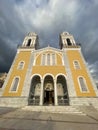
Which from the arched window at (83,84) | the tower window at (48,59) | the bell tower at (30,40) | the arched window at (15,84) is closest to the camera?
the arched window at (83,84)

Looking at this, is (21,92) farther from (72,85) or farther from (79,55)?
(79,55)

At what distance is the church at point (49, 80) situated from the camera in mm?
14711

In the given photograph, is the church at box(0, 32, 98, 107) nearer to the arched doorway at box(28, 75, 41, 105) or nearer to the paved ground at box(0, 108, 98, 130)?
the arched doorway at box(28, 75, 41, 105)

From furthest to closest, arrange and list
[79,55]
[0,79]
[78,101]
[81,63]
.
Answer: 1. [0,79]
2. [79,55]
3. [81,63]
4. [78,101]

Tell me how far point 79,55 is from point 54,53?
5363mm

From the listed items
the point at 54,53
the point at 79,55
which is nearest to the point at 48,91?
the point at 54,53

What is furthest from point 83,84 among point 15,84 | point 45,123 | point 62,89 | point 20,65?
point 45,123

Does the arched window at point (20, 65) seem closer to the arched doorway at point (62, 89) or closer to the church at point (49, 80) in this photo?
the church at point (49, 80)

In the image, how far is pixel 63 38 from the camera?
80.9 feet

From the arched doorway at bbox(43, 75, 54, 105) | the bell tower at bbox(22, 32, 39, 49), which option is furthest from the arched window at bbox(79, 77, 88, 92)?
the bell tower at bbox(22, 32, 39, 49)

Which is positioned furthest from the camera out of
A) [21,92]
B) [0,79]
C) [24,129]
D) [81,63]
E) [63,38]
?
A: [0,79]

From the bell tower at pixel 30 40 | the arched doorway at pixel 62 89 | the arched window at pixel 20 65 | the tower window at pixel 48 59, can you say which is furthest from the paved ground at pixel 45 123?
the bell tower at pixel 30 40

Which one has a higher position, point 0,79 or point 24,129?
point 0,79

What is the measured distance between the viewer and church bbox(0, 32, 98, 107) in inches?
579
